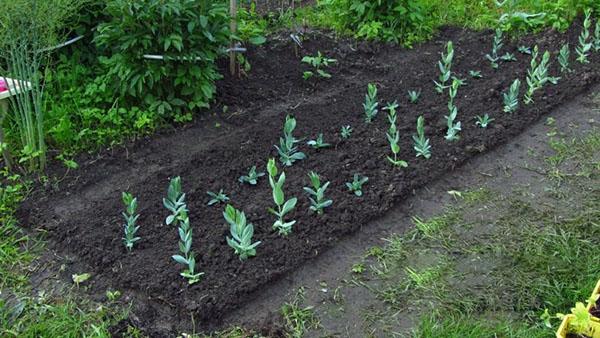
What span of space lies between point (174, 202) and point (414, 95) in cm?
221

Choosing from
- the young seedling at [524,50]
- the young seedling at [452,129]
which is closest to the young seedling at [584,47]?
the young seedling at [524,50]

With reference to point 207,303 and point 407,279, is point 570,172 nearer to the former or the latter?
point 407,279

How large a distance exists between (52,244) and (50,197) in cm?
47

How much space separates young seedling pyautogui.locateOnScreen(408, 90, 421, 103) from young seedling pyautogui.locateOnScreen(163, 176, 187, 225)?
214 cm

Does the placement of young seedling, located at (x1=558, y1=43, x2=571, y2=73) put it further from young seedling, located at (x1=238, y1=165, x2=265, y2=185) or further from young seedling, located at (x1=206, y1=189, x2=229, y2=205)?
young seedling, located at (x1=206, y1=189, x2=229, y2=205)

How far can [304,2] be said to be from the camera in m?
7.71

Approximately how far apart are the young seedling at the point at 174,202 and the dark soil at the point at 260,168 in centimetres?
9

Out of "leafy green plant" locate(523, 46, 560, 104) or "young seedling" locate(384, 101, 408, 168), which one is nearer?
"young seedling" locate(384, 101, 408, 168)

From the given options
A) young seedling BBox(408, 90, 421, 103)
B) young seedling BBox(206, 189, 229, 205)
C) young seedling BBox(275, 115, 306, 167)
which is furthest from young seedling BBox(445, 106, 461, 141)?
young seedling BBox(206, 189, 229, 205)

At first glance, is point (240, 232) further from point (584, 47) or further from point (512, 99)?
point (584, 47)

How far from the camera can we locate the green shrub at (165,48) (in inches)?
174

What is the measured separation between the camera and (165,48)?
14.3ft

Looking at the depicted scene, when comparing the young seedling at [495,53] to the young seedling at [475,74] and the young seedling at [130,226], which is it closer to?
the young seedling at [475,74]

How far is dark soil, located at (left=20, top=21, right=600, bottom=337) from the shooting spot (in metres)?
3.19
